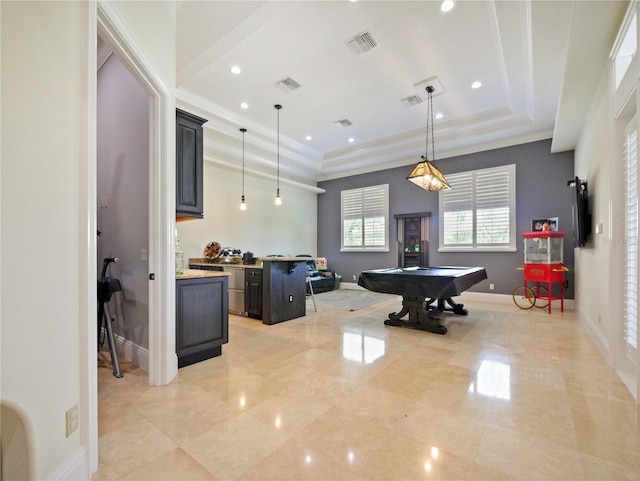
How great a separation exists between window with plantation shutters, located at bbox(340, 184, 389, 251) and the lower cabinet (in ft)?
19.0

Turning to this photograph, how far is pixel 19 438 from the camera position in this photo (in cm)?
120

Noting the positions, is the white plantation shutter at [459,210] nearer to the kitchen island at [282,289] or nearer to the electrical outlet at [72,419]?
the kitchen island at [282,289]

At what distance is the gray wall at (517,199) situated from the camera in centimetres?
589

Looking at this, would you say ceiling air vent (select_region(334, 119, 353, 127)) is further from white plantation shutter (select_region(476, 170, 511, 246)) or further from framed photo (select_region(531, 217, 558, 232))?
framed photo (select_region(531, 217, 558, 232))

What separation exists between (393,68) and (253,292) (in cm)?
404

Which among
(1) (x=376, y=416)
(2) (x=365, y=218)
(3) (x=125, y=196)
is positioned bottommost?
(1) (x=376, y=416)

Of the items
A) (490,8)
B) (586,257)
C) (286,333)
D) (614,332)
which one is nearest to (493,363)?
(614,332)

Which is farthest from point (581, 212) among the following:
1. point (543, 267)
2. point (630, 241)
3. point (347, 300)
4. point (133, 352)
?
point (133, 352)

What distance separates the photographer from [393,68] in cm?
420

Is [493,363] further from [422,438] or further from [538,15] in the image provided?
[538,15]

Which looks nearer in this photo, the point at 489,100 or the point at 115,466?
the point at 115,466

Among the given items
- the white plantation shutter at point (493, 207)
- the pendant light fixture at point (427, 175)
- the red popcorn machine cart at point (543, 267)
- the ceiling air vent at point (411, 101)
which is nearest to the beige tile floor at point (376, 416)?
the red popcorn machine cart at point (543, 267)

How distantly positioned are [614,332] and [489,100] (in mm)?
4036

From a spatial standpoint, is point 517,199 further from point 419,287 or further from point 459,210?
point 419,287
